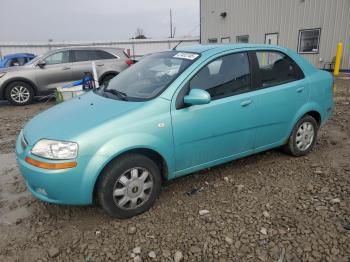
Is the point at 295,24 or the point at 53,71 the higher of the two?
the point at 295,24

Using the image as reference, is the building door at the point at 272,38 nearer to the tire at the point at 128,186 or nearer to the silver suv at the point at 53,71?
the silver suv at the point at 53,71

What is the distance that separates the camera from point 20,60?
12352mm

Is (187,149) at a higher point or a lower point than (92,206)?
higher

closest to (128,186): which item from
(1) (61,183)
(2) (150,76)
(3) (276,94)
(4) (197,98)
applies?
(1) (61,183)

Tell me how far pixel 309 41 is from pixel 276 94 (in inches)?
444

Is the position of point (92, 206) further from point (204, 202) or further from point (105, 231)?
point (204, 202)

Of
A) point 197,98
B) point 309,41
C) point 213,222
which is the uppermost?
point 309,41

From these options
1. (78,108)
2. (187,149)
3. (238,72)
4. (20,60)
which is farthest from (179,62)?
(20,60)

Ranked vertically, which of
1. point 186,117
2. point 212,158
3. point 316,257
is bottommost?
point 316,257

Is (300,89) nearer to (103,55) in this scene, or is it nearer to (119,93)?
(119,93)

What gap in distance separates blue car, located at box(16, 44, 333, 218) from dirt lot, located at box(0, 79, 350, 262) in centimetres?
31

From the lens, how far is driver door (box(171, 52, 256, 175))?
2.97m

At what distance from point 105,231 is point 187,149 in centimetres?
113

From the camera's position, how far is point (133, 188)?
2.81m
